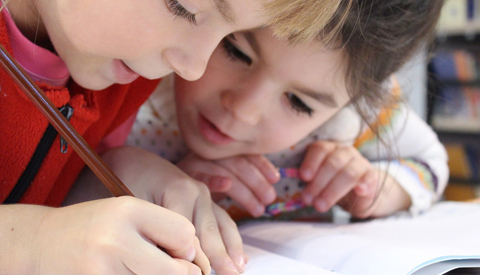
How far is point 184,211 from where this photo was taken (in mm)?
422

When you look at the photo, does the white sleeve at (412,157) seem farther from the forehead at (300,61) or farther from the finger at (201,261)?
the finger at (201,261)

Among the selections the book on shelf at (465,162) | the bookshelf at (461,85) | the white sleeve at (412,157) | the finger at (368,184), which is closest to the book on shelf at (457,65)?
the bookshelf at (461,85)

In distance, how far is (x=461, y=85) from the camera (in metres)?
1.53

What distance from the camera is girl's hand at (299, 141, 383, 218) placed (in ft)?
2.15

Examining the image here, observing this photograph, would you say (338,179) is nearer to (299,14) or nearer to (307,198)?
(307,198)

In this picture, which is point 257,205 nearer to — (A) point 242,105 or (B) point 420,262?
(A) point 242,105

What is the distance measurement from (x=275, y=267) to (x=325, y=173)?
1.01ft

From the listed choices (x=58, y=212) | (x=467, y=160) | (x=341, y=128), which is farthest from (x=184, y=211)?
(x=467, y=160)

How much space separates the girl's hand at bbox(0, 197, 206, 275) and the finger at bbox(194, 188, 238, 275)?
6 cm

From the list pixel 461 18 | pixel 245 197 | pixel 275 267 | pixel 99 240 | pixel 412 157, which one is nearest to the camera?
pixel 99 240

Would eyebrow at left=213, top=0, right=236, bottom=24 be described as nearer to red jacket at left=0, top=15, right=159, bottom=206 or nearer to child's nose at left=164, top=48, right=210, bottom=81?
child's nose at left=164, top=48, right=210, bottom=81

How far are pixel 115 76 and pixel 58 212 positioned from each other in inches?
6.8

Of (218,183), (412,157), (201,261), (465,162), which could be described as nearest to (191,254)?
(201,261)

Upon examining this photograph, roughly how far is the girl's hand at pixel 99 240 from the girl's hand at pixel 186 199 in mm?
81
